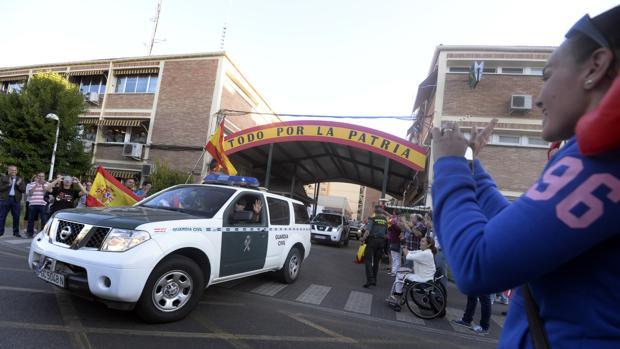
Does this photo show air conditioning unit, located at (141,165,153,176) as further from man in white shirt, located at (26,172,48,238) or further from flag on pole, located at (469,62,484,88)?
flag on pole, located at (469,62,484,88)

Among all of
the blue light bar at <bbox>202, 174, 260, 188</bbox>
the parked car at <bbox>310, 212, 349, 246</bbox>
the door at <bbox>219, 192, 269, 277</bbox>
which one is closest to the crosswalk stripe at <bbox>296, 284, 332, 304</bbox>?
the door at <bbox>219, 192, 269, 277</bbox>

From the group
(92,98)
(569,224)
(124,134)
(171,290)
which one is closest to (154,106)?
(124,134)

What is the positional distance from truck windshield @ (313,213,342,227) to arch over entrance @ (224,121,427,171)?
461cm

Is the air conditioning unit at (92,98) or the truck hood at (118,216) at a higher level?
the air conditioning unit at (92,98)

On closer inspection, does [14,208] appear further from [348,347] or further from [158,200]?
[348,347]

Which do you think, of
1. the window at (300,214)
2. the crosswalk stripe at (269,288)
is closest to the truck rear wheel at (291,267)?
the crosswalk stripe at (269,288)

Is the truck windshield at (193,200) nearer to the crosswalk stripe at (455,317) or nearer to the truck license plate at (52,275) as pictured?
the truck license plate at (52,275)

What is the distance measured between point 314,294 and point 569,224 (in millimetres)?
6644

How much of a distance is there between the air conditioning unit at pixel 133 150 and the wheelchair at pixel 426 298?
56.1 ft

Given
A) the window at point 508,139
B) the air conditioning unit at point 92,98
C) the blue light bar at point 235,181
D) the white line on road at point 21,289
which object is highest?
the air conditioning unit at point 92,98

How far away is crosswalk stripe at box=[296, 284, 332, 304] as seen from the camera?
6.48 m

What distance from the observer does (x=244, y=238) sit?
5.65m

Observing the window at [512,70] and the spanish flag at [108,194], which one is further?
the window at [512,70]

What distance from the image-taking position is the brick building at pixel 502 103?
48.4ft
